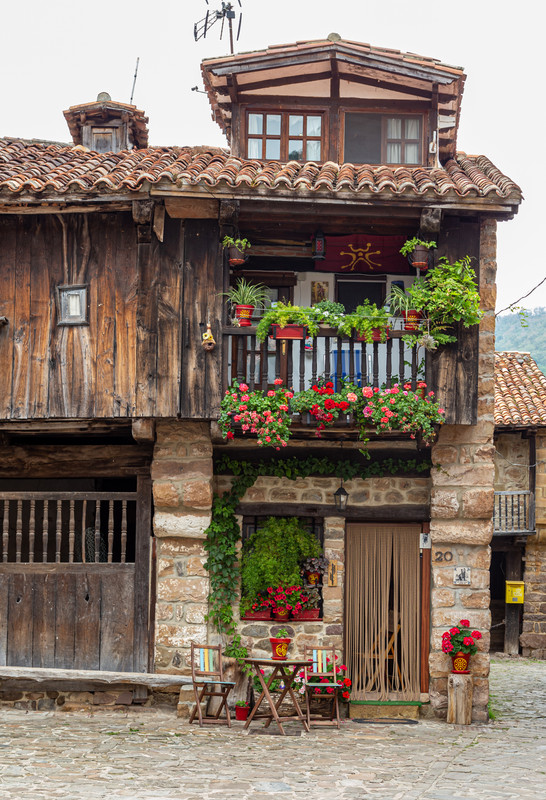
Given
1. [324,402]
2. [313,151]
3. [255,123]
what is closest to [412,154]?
[313,151]

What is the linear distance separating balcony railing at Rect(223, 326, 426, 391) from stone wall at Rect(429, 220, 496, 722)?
2.69 ft

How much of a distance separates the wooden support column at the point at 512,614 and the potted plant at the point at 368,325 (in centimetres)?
1082

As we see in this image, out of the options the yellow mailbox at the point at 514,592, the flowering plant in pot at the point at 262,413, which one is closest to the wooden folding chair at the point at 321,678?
the flowering plant in pot at the point at 262,413

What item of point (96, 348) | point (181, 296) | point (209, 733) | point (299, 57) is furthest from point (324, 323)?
point (209, 733)

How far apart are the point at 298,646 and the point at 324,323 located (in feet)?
11.0

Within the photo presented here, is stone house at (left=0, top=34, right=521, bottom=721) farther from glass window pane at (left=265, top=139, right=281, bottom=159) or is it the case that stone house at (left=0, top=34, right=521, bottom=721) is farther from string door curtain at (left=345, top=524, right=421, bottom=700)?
glass window pane at (left=265, top=139, right=281, bottom=159)

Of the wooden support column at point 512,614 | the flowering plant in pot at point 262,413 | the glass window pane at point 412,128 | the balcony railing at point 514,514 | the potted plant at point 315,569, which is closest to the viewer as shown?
the flowering plant in pot at point 262,413

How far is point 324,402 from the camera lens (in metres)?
9.30

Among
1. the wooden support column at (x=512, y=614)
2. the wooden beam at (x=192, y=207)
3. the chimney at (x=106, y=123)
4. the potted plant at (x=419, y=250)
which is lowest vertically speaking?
the wooden support column at (x=512, y=614)

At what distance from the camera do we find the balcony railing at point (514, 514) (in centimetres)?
1850

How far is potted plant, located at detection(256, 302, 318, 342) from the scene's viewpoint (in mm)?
9484

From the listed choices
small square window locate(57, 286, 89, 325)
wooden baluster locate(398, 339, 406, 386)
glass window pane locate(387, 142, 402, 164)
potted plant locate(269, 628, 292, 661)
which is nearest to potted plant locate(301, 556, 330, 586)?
potted plant locate(269, 628, 292, 661)

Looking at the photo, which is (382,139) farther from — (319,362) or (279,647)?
(279,647)

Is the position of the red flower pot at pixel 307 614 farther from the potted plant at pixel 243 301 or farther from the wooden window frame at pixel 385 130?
the wooden window frame at pixel 385 130
